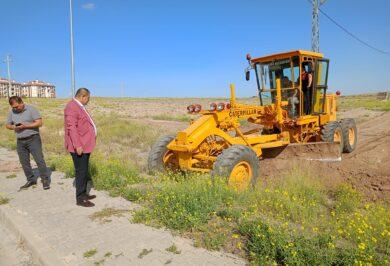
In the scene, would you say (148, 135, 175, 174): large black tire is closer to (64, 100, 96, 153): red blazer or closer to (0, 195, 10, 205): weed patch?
(64, 100, 96, 153): red blazer

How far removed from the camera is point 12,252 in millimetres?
4906

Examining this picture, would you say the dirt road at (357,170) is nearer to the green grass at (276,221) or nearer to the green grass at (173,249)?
the green grass at (276,221)

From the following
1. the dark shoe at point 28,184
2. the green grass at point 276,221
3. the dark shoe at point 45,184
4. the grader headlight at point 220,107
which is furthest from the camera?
the grader headlight at point 220,107

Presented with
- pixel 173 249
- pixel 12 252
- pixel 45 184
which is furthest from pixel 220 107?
pixel 12 252

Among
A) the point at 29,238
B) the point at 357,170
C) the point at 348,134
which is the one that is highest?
the point at 348,134

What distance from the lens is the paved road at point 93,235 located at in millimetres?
4160

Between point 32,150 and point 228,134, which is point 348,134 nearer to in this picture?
point 228,134

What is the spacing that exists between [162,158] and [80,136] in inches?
92.3

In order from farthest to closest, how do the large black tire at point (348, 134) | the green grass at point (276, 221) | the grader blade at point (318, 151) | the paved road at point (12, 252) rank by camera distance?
the large black tire at point (348, 134) → the grader blade at point (318, 151) → the paved road at point (12, 252) → the green grass at point (276, 221)

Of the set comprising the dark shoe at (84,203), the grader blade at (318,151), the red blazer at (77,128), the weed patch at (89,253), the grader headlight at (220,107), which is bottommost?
the weed patch at (89,253)

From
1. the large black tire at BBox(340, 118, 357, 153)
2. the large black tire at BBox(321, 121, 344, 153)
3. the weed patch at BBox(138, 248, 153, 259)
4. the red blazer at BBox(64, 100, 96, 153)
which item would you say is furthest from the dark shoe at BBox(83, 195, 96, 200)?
the large black tire at BBox(340, 118, 357, 153)

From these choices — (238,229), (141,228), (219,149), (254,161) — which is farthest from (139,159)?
(238,229)

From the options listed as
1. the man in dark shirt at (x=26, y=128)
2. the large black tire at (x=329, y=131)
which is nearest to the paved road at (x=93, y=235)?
the man in dark shirt at (x=26, y=128)

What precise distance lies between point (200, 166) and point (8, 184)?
414 centimetres
